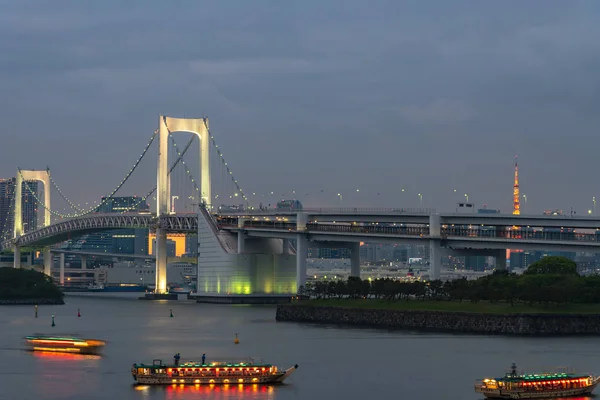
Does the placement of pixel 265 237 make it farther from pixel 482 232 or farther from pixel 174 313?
pixel 482 232

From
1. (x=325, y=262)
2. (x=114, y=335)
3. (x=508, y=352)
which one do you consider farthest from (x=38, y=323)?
(x=325, y=262)

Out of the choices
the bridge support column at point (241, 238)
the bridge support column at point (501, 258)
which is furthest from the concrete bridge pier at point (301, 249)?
the bridge support column at point (501, 258)

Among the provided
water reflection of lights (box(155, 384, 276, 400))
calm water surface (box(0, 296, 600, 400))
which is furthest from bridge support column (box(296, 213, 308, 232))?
water reflection of lights (box(155, 384, 276, 400))

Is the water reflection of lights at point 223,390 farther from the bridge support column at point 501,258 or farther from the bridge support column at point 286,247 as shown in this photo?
the bridge support column at point 286,247

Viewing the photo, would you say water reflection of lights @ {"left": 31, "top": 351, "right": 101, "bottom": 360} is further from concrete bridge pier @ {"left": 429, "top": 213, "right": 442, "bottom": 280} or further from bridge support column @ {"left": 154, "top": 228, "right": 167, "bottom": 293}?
bridge support column @ {"left": 154, "top": 228, "right": 167, "bottom": 293}

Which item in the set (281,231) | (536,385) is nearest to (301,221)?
(281,231)

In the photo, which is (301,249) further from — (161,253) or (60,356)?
(60,356)
